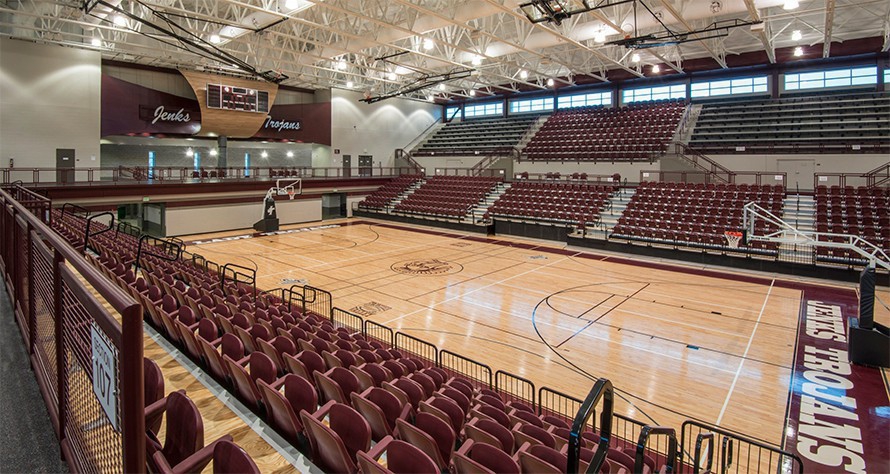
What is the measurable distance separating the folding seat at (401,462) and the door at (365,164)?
101 ft

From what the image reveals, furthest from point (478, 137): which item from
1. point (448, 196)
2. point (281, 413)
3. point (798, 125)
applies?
point (281, 413)

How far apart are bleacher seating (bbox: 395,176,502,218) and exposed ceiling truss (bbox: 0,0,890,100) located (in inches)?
261

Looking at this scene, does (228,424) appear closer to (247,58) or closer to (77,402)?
(77,402)

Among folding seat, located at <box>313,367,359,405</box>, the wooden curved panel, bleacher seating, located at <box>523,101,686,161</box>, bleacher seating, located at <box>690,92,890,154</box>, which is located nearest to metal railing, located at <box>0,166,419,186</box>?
the wooden curved panel

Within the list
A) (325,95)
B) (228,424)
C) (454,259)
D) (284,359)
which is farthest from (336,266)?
(325,95)

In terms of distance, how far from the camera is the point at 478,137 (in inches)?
1407

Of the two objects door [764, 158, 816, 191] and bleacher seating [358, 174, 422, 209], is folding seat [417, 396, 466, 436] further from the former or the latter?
bleacher seating [358, 174, 422, 209]

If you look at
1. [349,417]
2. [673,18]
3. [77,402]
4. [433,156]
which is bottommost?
[349,417]

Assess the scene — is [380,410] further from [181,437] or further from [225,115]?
[225,115]

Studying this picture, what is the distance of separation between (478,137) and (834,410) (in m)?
30.6

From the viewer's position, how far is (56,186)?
18.7 metres

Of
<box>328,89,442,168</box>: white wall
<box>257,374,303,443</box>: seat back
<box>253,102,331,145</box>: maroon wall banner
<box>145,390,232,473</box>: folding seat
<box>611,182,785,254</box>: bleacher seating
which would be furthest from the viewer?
<box>328,89,442,168</box>: white wall

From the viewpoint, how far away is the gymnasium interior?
141 inches

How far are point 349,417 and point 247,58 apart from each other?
24.7 m
